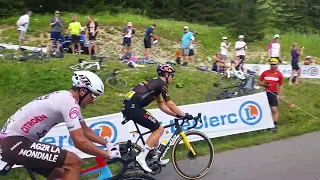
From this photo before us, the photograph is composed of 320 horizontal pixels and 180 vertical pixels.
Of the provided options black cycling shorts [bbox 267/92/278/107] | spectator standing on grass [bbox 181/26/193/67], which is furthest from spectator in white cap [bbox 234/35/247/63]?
black cycling shorts [bbox 267/92/278/107]

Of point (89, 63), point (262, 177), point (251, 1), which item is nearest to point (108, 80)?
point (89, 63)

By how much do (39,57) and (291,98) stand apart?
9128 millimetres

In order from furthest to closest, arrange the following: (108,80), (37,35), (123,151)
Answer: (37,35) < (108,80) < (123,151)

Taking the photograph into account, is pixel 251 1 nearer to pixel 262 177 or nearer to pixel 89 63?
pixel 89 63

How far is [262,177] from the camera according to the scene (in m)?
7.99

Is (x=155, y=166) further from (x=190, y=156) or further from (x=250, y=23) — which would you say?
(x=250, y=23)

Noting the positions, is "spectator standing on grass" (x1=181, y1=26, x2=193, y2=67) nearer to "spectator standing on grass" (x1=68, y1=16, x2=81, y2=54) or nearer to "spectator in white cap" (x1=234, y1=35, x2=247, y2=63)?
"spectator in white cap" (x1=234, y1=35, x2=247, y2=63)

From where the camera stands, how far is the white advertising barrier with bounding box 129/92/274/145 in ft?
34.4

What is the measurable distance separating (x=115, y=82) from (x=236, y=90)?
391cm

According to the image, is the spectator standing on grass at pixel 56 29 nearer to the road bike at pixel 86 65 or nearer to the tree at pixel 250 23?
the road bike at pixel 86 65

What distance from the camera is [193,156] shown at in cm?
823

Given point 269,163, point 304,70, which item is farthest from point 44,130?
point 304,70

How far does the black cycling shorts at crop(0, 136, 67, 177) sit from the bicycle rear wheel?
9101 millimetres

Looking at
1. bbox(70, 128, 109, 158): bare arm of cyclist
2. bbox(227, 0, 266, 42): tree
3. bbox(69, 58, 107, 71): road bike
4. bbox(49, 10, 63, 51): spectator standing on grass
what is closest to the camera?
bbox(70, 128, 109, 158): bare arm of cyclist
